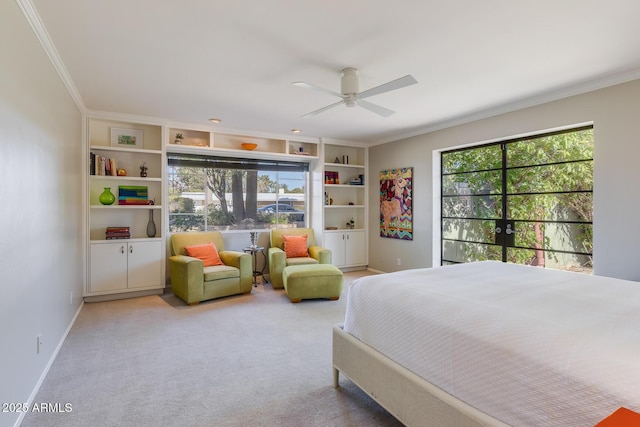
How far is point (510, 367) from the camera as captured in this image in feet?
4.08

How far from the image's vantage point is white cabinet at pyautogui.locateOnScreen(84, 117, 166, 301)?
431 cm

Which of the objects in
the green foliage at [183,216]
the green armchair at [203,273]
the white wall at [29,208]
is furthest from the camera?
the green foliage at [183,216]

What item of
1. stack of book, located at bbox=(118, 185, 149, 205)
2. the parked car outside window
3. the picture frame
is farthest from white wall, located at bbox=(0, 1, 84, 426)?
the parked car outside window

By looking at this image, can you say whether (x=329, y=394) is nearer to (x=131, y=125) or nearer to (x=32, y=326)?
(x=32, y=326)

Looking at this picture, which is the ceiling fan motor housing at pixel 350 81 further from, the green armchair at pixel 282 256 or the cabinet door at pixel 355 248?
the cabinet door at pixel 355 248

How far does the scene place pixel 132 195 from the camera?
184 inches

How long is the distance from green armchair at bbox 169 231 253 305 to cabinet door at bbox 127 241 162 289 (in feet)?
0.77

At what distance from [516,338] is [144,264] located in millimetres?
4618

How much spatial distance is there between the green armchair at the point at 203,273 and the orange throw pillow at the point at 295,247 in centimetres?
83

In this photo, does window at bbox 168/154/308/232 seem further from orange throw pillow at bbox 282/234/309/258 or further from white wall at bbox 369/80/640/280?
white wall at bbox 369/80/640/280

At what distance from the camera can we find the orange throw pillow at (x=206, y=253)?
15.1ft

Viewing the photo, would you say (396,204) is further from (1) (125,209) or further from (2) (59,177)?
(2) (59,177)

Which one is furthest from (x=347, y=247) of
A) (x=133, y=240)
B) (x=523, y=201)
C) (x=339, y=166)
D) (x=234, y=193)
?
(x=133, y=240)

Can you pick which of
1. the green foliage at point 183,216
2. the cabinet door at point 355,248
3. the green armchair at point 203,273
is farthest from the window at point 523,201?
the green foliage at point 183,216
